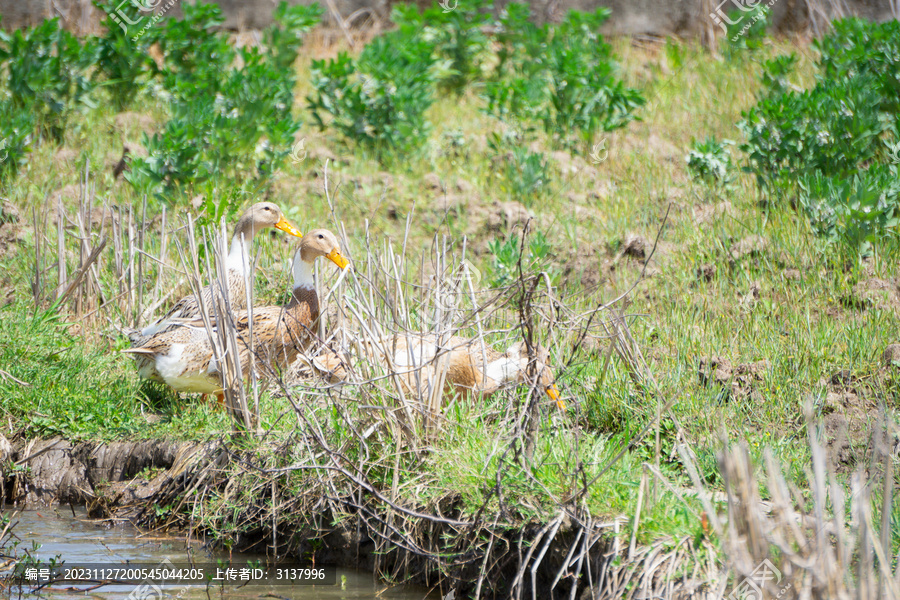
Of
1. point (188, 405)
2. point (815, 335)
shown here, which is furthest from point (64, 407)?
point (815, 335)

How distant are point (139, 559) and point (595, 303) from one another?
134 inches

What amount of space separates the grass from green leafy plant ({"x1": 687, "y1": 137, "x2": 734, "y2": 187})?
0.15 metres

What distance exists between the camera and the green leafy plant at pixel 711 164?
7965 millimetres

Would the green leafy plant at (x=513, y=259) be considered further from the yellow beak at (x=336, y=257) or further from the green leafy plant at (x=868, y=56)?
the green leafy plant at (x=868, y=56)

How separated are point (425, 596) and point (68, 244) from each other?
466cm

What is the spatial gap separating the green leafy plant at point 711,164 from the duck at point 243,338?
3.92m

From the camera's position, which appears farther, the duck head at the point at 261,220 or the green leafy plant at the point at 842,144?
the green leafy plant at the point at 842,144

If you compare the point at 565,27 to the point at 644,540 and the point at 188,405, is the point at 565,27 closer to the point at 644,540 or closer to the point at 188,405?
the point at 188,405

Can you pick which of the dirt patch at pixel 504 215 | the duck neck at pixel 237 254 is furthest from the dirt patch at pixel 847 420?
the duck neck at pixel 237 254

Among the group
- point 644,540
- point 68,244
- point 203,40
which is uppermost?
point 203,40

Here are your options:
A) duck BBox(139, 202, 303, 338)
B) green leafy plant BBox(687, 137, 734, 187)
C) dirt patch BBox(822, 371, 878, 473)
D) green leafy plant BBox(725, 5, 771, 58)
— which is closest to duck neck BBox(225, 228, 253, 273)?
duck BBox(139, 202, 303, 338)

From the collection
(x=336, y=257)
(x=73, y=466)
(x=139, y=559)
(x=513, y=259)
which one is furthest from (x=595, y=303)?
(x=73, y=466)

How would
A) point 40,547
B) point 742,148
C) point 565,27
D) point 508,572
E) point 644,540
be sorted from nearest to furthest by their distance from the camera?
point 644,540
point 508,572
point 40,547
point 742,148
point 565,27

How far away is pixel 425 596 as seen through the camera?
402 centimetres
